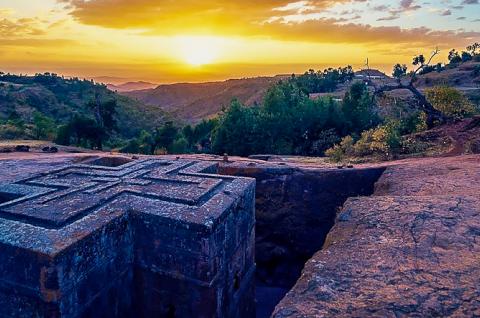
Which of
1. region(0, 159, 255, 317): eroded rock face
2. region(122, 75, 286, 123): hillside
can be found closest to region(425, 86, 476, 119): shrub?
region(0, 159, 255, 317): eroded rock face

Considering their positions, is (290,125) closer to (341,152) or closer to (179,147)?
(341,152)

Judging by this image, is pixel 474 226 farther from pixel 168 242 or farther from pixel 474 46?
pixel 474 46

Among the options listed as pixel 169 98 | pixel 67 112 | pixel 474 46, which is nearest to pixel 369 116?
pixel 67 112

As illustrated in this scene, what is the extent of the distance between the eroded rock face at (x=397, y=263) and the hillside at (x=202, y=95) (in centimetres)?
4058

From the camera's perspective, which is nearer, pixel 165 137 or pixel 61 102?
pixel 165 137

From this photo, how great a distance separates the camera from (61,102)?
121 ft

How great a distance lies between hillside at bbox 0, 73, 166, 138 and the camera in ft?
106

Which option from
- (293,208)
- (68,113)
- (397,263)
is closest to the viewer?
(397,263)

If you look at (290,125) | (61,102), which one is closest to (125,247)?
(290,125)

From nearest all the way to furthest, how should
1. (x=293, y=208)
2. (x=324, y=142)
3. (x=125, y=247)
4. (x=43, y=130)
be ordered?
(x=125, y=247), (x=293, y=208), (x=324, y=142), (x=43, y=130)

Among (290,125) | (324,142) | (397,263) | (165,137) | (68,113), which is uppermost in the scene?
(68,113)

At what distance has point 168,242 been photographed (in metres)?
5.16

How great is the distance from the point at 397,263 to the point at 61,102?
38.2 metres

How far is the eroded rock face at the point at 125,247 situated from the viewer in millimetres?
4344
